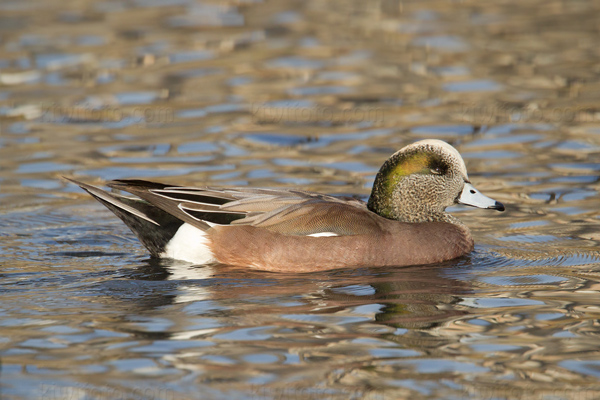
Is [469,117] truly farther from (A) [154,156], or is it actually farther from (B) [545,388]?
(B) [545,388]

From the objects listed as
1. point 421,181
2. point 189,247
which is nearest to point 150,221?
point 189,247

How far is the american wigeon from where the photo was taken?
5.86m

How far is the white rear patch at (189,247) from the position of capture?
19.8 feet

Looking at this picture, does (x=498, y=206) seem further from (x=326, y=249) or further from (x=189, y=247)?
(x=189, y=247)

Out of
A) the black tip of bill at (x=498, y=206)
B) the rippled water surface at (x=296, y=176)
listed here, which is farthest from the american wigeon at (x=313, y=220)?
the rippled water surface at (x=296, y=176)

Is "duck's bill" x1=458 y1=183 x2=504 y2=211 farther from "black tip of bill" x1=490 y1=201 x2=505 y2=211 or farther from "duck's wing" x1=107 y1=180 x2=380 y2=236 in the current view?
"duck's wing" x1=107 y1=180 x2=380 y2=236

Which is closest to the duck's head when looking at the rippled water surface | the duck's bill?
the duck's bill

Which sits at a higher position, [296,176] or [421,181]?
[421,181]

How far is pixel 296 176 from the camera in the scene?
26.6ft

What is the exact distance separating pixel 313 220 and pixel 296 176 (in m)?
2.24

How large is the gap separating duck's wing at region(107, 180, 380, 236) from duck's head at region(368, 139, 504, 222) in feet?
0.65

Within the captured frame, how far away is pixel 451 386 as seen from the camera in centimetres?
401

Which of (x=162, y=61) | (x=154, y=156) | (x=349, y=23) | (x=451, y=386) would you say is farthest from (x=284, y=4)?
(x=451, y=386)

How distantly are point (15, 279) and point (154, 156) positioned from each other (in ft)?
10.9
